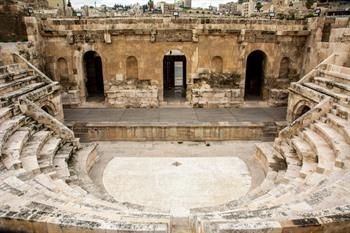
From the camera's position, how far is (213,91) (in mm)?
14906

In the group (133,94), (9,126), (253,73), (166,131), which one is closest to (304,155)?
(166,131)

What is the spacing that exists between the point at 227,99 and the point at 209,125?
3.43m

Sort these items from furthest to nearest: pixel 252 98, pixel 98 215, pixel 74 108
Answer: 1. pixel 252 98
2. pixel 74 108
3. pixel 98 215

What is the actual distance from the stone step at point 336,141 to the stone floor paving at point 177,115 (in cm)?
383

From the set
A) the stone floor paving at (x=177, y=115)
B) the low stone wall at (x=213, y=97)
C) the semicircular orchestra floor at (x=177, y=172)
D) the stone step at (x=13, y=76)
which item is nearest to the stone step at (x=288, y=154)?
the semicircular orchestra floor at (x=177, y=172)

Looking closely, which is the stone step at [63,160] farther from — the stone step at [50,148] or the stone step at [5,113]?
the stone step at [5,113]

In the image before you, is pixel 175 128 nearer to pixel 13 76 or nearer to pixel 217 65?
pixel 217 65

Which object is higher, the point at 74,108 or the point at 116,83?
the point at 116,83

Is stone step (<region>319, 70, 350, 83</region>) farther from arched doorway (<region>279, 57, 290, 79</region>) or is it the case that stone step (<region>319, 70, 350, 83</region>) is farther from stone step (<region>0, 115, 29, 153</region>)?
stone step (<region>0, 115, 29, 153</region>)

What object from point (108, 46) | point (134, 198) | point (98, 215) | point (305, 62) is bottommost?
point (134, 198)

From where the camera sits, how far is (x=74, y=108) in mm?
15125

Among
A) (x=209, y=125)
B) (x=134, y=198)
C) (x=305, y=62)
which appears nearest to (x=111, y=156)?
(x=134, y=198)

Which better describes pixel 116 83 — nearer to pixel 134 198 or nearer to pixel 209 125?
pixel 209 125

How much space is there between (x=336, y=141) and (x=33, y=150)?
9.38 m
